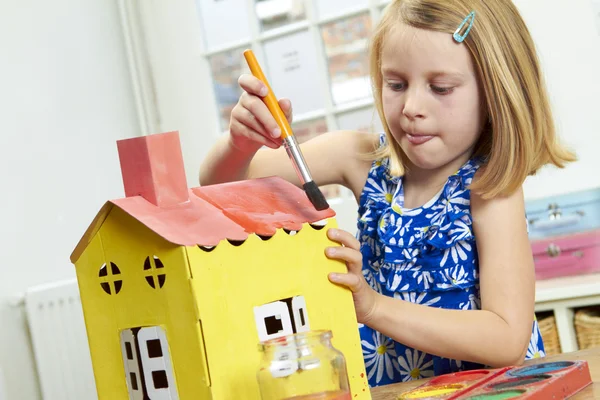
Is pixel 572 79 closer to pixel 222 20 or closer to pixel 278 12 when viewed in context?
pixel 278 12

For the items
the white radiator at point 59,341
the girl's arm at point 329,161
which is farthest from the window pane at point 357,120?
the girl's arm at point 329,161

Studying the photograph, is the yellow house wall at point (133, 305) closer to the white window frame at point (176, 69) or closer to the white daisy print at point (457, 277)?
the white daisy print at point (457, 277)

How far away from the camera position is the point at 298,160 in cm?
72

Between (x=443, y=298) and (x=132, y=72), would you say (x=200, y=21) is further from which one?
(x=443, y=298)

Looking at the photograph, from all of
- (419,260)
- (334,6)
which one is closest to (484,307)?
(419,260)

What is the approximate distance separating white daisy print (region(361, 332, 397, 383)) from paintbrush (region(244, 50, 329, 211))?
1.33 feet

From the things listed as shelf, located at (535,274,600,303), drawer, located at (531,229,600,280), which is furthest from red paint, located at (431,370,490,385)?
drawer, located at (531,229,600,280)

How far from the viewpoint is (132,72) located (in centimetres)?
258

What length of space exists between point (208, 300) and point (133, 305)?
87 millimetres

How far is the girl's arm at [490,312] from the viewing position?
82 cm

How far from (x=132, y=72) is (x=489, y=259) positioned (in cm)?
188

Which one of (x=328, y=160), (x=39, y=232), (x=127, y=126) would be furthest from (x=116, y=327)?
(x=127, y=126)

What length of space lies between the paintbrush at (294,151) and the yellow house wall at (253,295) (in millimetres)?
26

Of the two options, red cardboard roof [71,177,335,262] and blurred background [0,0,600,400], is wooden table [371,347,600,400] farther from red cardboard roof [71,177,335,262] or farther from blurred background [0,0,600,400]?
blurred background [0,0,600,400]
